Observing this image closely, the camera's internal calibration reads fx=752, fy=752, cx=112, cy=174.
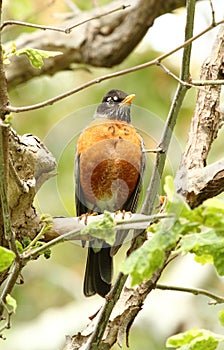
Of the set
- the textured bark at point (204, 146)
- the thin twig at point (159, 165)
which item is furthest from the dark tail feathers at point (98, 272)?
the thin twig at point (159, 165)

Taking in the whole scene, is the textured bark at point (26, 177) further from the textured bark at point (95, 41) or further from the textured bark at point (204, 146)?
the textured bark at point (95, 41)

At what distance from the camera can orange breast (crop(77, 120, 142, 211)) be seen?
4.12 m

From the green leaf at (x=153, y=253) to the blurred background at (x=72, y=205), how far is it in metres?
2.30

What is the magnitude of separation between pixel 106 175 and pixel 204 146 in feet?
3.15

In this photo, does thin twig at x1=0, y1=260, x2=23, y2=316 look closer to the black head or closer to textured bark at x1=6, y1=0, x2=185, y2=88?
the black head

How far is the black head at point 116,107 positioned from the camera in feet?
15.4

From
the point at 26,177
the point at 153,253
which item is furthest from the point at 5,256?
Answer: the point at 26,177

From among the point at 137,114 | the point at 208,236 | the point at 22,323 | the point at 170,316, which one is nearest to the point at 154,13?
the point at 137,114

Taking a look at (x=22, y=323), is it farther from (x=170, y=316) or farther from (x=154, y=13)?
(x=154, y=13)

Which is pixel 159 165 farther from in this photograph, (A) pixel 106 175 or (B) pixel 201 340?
(A) pixel 106 175

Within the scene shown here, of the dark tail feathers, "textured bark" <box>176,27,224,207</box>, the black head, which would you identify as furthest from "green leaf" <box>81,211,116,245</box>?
the black head

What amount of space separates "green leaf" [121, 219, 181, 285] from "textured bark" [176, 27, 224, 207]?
3.82 feet

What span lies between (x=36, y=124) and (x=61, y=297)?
176 cm

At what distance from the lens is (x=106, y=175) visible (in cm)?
412
